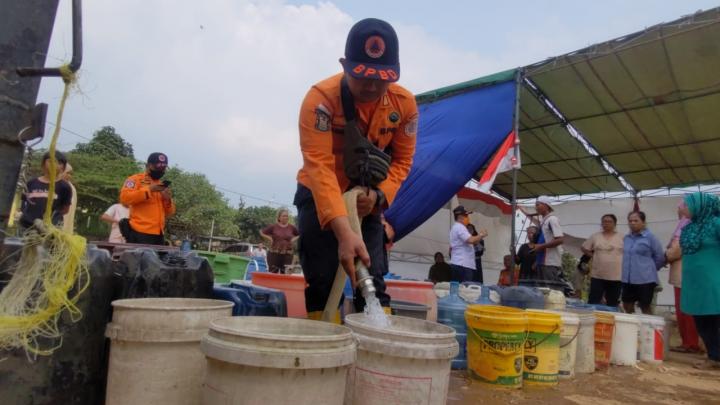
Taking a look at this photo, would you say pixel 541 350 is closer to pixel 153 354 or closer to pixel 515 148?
pixel 153 354

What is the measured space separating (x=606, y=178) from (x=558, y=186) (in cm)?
126

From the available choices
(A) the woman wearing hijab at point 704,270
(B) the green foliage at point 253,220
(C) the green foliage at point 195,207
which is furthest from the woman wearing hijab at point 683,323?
(B) the green foliage at point 253,220

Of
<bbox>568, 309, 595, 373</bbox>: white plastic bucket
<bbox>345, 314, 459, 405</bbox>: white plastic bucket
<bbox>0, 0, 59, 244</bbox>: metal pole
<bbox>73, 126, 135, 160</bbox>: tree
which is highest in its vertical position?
<bbox>73, 126, 135, 160</bbox>: tree

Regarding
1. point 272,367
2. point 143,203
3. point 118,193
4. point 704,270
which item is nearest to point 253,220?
point 118,193

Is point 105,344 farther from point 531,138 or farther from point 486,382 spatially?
point 531,138

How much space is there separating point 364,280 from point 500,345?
5.35 ft

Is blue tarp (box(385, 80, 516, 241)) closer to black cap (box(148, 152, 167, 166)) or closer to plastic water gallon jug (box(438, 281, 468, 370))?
plastic water gallon jug (box(438, 281, 468, 370))

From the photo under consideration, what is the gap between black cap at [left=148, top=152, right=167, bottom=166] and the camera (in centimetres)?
407

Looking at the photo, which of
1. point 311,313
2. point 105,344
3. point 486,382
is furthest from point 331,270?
point 486,382

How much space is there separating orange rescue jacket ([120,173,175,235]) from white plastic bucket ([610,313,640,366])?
4.14 meters

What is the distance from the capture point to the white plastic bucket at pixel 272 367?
121 centimetres

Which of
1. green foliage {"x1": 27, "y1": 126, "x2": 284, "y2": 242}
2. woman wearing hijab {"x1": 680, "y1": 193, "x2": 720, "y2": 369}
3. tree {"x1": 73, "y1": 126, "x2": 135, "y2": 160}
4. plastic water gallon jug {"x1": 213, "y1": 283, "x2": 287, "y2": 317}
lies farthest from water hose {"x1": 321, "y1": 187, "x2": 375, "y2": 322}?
tree {"x1": 73, "y1": 126, "x2": 135, "y2": 160}

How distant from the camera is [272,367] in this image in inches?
47.5

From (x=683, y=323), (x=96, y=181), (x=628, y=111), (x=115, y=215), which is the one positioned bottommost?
(x=683, y=323)
